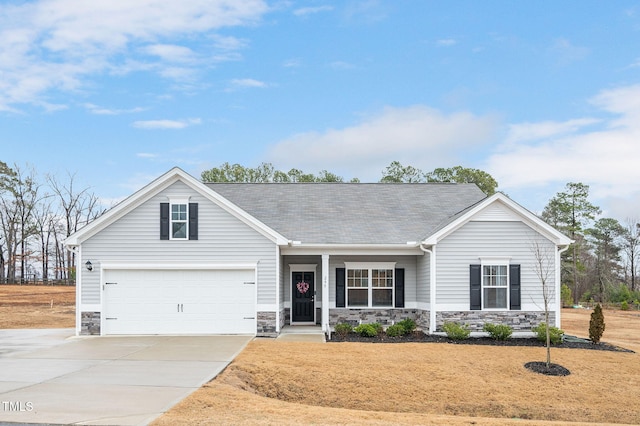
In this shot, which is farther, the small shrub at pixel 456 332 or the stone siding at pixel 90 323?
the stone siding at pixel 90 323

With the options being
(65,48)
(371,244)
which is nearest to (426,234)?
(371,244)

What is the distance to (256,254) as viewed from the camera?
19.7 metres

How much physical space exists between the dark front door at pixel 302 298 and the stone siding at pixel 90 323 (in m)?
6.90

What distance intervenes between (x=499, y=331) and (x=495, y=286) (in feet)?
5.39

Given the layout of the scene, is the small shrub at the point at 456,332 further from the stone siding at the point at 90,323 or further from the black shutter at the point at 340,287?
the stone siding at the point at 90,323

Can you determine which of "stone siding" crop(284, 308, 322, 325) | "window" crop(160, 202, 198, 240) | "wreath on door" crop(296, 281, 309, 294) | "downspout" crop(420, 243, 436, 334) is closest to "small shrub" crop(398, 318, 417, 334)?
"downspout" crop(420, 243, 436, 334)

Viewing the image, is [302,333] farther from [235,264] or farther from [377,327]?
[235,264]

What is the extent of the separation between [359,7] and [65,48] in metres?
11.1

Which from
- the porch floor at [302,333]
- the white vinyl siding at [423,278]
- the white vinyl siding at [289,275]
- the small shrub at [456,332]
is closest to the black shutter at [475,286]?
the small shrub at [456,332]

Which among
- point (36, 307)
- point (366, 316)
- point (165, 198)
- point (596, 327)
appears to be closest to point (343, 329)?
point (366, 316)

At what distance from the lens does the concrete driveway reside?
369 inches

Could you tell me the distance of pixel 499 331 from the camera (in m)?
19.1

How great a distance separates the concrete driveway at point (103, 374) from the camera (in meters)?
9.38

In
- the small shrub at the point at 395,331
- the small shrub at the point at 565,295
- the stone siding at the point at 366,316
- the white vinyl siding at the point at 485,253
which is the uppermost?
the white vinyl siding at the point at 485,253
